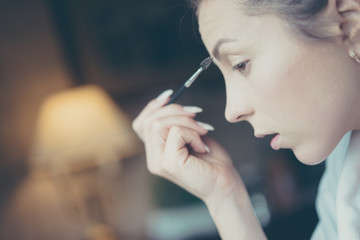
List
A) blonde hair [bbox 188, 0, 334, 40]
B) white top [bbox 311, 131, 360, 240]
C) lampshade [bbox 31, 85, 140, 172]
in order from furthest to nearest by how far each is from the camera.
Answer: lampshade [bbox 31, 85, 140, 172] < white top [bbox 311, 131, 360, 240] < blonde hair [bbox 188, 0, 334, 40]

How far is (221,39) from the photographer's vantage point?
0.58 meters

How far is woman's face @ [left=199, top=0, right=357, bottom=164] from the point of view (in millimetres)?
547

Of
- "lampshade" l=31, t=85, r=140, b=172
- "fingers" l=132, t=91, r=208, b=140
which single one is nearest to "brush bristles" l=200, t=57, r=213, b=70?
"fingers" l=132, t=91, r=208, b=140

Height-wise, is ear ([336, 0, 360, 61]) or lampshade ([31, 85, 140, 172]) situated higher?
ear ([336, 0, 360, 61])

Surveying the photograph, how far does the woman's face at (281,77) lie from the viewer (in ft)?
1.79

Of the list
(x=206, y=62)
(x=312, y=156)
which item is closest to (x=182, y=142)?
(x=206, y=62)

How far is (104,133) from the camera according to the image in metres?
1.79

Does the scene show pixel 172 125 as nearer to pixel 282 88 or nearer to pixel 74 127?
pixel 282 88

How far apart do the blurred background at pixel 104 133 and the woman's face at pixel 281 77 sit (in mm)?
1214

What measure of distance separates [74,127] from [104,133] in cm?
13

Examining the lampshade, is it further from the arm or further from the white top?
the white top

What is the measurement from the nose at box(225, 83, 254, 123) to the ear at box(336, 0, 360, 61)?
149 mm

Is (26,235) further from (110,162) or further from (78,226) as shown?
(110,162)

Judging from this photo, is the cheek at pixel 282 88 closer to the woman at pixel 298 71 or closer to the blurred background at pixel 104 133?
the woman at pixel 298 71
